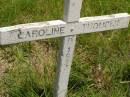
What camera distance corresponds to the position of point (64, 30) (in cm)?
237

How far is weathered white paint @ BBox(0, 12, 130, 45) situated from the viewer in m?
2.25

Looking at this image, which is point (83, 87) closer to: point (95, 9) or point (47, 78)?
point (47, 78)

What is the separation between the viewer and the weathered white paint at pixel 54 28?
2246 mm

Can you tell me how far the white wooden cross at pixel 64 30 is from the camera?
89.1 inches

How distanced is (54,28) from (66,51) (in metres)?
0.20

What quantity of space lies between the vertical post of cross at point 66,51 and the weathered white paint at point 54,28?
4cm

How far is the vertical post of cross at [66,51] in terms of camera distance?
231cm

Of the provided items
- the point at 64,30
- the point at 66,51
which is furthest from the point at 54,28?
the point at 66,51

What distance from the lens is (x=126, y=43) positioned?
327 centimetres

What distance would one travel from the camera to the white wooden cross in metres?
2.26

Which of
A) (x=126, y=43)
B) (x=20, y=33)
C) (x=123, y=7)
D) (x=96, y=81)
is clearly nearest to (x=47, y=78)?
(x=96, y=81)

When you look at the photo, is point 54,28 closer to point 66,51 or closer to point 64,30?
point 64,30

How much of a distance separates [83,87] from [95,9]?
0.92 meters

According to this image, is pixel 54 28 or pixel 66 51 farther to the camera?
pixel 66 51
